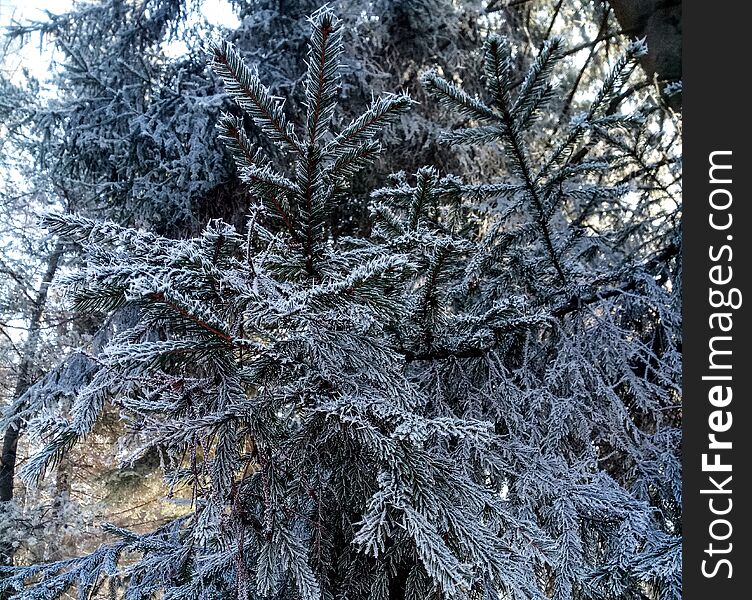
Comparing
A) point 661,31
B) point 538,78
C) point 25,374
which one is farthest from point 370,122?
point 25,374

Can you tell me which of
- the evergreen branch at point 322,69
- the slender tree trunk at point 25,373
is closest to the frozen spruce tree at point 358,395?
the evergreen branch at point 322,69

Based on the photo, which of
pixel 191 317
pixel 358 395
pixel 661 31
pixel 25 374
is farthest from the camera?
pixel 25 374

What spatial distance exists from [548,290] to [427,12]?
7.71 feet

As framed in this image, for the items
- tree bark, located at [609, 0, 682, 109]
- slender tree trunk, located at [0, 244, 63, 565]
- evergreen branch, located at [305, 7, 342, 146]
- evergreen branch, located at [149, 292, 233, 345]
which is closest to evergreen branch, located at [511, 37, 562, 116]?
evergreen branch, located at [305, 7, 342, 146]

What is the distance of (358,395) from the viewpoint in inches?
28.8

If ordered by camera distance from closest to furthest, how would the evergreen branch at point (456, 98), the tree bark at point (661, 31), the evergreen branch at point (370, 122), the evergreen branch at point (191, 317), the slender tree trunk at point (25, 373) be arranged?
the evergreen branch at point (191, 317) < the evergreen branch at point (370, 122) < the evergreen branch at point (456, 98) < the tree bark at point (661, 31) < the slender tree trunk at point (25, 373)

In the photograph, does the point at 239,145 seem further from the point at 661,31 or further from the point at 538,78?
the point at 661,31

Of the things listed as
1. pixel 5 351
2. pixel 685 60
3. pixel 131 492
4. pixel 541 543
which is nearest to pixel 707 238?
pixel 685 60

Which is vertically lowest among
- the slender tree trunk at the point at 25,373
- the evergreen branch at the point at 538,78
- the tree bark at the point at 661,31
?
the slender tree trunk at the point at 25,373

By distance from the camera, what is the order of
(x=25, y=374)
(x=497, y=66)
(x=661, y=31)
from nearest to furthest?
1. (x=497, y=66)
2. (x=661, y=31)
3. (x=25, y=374)

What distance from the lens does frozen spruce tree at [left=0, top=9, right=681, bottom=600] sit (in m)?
0.66

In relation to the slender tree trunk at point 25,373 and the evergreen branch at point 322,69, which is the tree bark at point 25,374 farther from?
the evergreen branch at point 322,69

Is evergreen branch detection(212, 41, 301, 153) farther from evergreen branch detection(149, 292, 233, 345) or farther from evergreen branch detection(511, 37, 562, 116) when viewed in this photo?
evergreen branch detection(511, 37, 562, 116)

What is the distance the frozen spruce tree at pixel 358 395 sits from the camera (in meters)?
0.66
